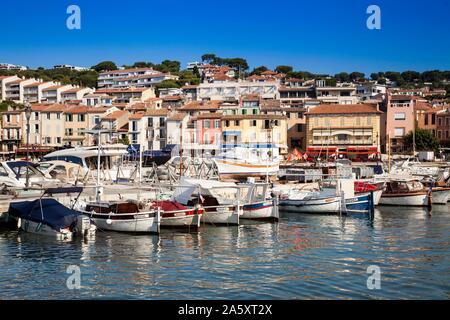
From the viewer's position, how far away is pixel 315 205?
3769cm

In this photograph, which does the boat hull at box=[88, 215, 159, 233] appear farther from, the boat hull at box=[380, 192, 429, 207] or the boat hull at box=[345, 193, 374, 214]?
→ the boat hull at box=[380, 192, 429, 207]

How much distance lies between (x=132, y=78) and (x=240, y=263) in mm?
134031

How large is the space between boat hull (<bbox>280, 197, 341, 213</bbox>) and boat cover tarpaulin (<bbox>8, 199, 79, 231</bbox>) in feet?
50.5

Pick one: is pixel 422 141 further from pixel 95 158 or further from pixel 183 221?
pixel 183 221

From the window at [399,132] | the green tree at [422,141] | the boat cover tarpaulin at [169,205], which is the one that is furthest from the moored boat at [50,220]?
the window at [399,132]

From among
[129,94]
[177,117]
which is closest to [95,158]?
[177,117]

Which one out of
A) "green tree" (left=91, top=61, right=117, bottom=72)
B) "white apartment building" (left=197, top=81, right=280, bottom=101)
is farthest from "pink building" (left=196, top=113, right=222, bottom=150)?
"green tree" (left=91, top=61, right=117, bottom=72)

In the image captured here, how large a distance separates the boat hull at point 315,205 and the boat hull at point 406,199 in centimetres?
725

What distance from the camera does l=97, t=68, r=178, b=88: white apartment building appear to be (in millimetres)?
150250

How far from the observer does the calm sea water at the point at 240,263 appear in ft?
60.1

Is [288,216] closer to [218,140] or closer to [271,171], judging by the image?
[271,171]

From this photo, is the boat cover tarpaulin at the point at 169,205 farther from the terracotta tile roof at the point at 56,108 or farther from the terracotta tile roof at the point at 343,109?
the terracotta tile roof at the point at 56,108
